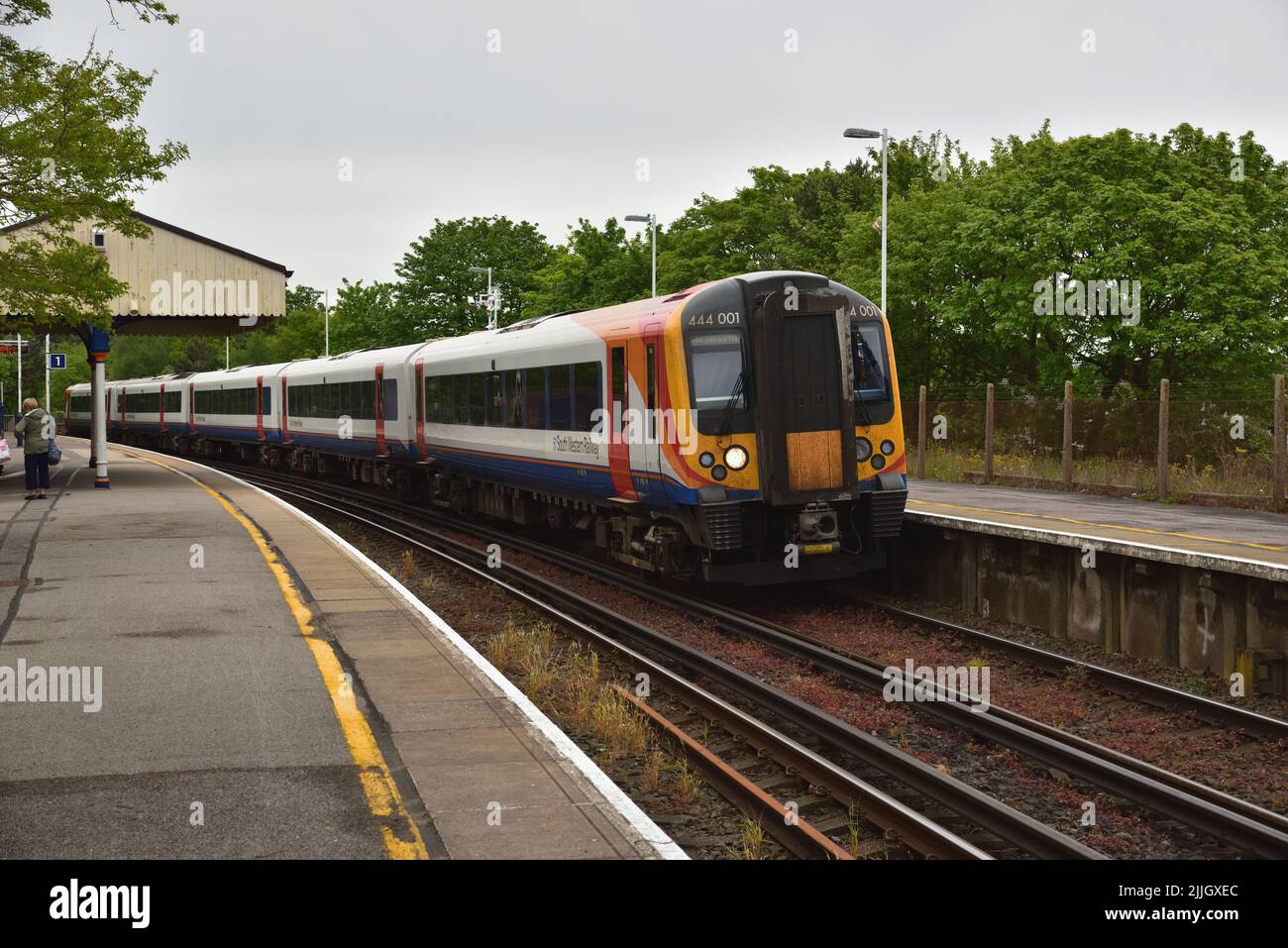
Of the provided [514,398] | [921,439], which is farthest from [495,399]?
[921,439]

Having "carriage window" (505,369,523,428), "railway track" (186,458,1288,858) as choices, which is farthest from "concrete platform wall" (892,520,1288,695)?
"carriage window" (505,369,523,428)

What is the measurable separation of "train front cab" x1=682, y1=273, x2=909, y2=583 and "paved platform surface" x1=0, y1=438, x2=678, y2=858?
368cm

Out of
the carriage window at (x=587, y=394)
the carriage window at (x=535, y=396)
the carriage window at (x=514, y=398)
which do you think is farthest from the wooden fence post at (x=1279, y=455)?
the carriage window at (x=514, y=398)

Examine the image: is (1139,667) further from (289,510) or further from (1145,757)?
(289,510)

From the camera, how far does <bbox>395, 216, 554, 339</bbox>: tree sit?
67688 mm

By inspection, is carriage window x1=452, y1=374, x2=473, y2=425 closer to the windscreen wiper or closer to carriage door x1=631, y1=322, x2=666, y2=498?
carriage door x1=631, y1=322, x2=666, y2=498

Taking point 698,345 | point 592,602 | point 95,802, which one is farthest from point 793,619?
point 95,802

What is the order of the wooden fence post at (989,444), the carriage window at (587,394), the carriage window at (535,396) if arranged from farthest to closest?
1. the wooden fence post at (989,444)
2. the carriage window at (535,396)
3. the carriage window at (587,394)

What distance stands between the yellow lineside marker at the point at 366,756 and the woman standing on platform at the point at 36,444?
11093 millimetres

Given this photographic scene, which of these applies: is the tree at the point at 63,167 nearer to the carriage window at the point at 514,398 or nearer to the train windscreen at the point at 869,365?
the carriage window at the point at 514,398

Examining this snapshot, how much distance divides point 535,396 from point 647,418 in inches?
156

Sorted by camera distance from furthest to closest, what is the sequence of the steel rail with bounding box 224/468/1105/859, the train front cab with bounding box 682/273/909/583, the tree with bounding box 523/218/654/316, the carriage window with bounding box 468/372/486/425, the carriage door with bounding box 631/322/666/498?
the tree with bounding box 523/218/654/316 < the carriage window with bounding box 468/372/486/425 < the carriage door with bounding box 631/322/666/498 < the train front cab with bounding box 682/273/909/583 < the steel rail with bounding box 224/468/1105/859

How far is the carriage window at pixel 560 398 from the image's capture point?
15703mm
